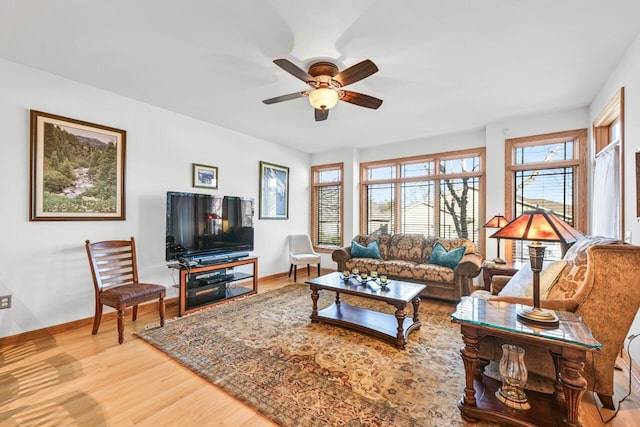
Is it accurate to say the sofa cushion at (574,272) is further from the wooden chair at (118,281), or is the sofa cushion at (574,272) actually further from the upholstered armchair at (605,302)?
the wooden chair at (118,281)

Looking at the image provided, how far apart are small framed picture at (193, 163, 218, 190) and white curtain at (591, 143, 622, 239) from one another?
4880 mm

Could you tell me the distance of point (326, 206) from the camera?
6.27m

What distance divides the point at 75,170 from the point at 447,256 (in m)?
4.84

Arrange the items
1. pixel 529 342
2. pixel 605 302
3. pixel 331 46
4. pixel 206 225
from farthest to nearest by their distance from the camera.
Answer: pixel 206 225 < pixel 331 46 < pixel 605 302 < pixel 529 342

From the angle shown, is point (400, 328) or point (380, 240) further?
point (380, 240)

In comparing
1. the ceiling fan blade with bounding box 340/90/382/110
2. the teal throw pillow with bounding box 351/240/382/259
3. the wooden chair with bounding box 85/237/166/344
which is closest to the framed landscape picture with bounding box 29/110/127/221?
the wooden chair with bounding box 85/237/166/344

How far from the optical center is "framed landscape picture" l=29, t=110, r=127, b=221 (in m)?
2.76

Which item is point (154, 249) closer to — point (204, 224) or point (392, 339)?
point (204, 224)

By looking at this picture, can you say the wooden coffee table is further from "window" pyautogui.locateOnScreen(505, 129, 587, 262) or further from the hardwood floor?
"window" pyautogui.locateOnScreen(505, 129, 587, 262)

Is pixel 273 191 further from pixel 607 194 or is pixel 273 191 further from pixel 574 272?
pixel 607 194

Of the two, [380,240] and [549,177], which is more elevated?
[549,177]

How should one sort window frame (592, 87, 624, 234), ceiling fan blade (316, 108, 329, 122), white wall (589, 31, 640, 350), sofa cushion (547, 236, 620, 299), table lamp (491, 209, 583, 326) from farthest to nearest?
ceiling fan blade (316, 108, 329, 122), window frame (592, 87, 624, 234), white wall (589, 31, 640, 350), sofa cushion (547, 236, 620, 299), table lamp (491, 209, 583, 326)

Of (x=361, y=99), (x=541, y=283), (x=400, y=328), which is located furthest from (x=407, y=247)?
(x=361, y=99)

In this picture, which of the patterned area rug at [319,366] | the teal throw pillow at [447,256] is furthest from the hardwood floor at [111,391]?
the teal throw pillow at [447,256]
